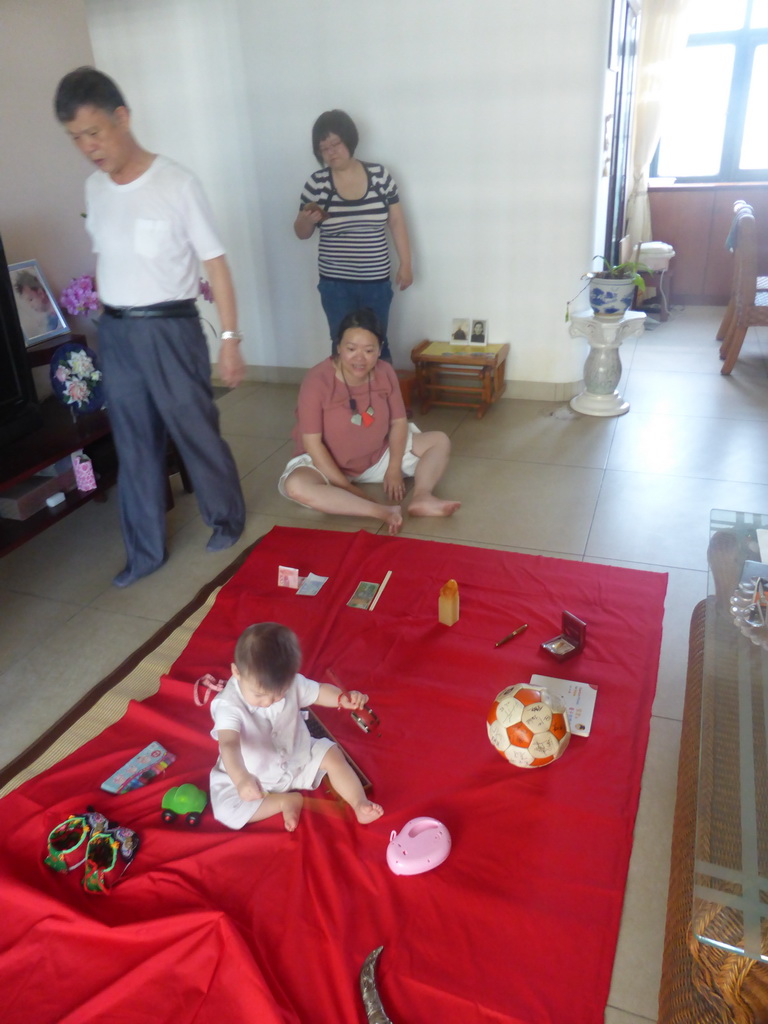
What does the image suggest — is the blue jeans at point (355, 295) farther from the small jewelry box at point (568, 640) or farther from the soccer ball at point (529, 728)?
the soccer ball at point (529, 728)

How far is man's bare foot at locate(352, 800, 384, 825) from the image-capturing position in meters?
1.63

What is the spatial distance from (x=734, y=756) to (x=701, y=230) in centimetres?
528

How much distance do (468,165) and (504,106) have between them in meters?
0.30

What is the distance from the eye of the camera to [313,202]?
140 inches

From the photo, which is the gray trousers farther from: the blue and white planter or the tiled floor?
the blue and white planter

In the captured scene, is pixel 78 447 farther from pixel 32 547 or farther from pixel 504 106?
pixel 504 106

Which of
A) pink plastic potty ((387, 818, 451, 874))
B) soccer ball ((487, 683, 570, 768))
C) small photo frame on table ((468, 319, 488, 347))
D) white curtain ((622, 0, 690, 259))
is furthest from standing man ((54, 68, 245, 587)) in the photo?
white curtain ((622, 0, 690, 259))

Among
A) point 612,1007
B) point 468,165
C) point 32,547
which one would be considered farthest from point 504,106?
point 612,1007

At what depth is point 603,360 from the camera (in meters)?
3.73

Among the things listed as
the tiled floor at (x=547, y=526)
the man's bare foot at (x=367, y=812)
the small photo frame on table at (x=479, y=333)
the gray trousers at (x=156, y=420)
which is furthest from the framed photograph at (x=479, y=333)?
the man's bare foot at (x=367, y=812)

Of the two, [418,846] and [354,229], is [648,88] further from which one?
[418,846]

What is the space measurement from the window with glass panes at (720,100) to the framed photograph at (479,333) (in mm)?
2819

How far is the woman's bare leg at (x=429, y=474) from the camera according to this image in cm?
290

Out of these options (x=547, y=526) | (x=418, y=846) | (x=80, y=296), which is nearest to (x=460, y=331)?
(x=547, y=526)
